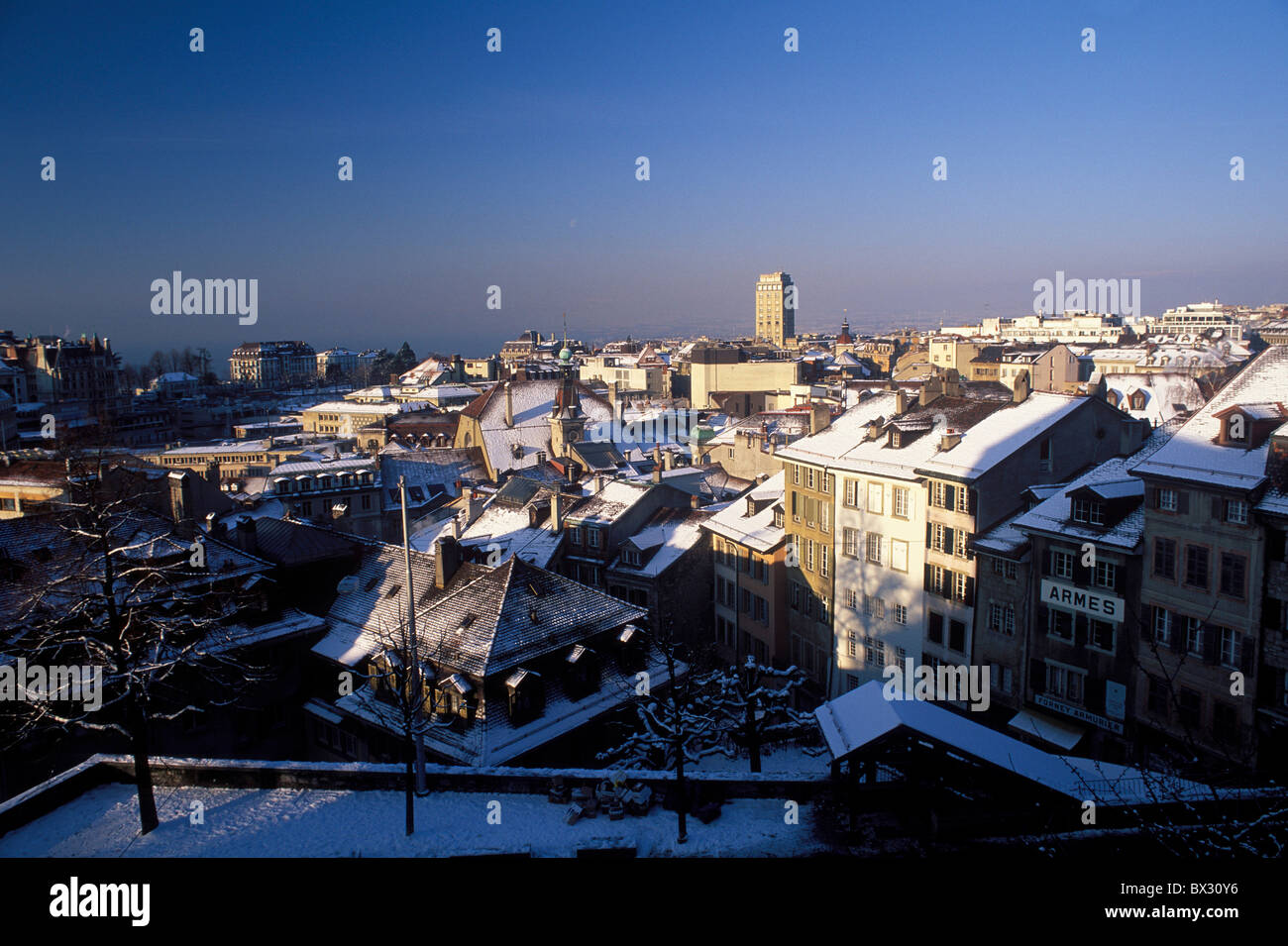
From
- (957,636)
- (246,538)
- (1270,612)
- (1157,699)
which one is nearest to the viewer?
(1270,612)

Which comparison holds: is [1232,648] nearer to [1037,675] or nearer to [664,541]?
[1037,675]

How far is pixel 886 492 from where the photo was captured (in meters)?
35.8

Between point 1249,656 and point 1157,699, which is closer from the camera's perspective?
point 1249,656

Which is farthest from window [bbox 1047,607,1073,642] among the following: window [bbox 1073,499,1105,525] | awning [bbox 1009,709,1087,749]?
window [bbox 1073,499,1105,525]

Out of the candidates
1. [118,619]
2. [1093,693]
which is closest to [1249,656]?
[1093,693]

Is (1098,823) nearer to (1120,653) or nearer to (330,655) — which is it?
(1120,653)

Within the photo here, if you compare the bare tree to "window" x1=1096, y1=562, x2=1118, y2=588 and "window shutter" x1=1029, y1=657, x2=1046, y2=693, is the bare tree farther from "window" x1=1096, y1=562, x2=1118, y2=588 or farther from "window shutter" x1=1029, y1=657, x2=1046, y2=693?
"window" x1=1096, y1=562, x2=1118, y2=588

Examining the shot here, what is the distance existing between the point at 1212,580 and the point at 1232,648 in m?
1.92

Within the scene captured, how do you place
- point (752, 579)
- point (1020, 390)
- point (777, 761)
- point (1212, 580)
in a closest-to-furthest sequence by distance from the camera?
point (1212, 580)
point (777, 761)
point (1020, 390)
point (752, 579)

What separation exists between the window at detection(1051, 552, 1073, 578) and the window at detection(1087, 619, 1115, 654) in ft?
5.66

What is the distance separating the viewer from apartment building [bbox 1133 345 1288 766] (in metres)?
23.7

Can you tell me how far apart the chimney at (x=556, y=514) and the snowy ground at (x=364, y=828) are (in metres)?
23.7

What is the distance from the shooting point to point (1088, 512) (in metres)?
28.2

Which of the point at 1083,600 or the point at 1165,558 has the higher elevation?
the point at 1165,558
